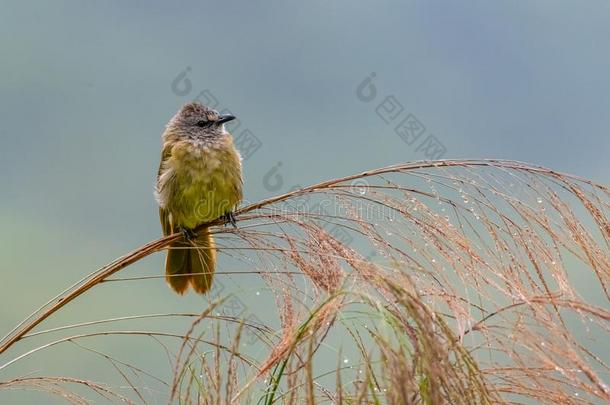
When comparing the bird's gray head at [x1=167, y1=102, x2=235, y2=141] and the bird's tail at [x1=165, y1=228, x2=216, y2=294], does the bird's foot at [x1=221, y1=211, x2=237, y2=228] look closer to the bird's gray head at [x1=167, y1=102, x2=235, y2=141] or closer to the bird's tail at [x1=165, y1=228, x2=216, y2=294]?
the bird's tail at [x1=165, y1=228, x2=216, y2=294]

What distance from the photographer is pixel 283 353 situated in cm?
236

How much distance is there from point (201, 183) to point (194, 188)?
5cm

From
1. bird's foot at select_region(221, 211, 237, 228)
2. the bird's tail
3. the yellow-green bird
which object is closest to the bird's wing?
the yellow-green bird

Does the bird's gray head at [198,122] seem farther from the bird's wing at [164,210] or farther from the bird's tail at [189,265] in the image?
the bird's tail at [189,265]

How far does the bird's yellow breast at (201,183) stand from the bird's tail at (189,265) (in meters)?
0.17

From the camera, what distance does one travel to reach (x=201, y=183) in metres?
4.70

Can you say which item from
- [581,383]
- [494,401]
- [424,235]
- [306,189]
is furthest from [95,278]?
[581,383]

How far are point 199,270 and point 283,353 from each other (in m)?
2.71

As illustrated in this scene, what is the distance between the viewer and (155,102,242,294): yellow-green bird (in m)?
4.64

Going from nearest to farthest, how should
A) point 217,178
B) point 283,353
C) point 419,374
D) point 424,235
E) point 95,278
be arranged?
point 419,374 → point 283,353 → point 424,235 → point 95,278 → point 217,178

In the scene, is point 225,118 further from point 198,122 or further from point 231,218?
point 231,218

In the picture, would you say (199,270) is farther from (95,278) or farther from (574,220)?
(574,220)

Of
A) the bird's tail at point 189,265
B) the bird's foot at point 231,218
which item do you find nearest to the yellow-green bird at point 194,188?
the bird's tail at point 189,265

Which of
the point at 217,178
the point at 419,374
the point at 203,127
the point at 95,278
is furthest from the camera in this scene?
the point at 203,127
